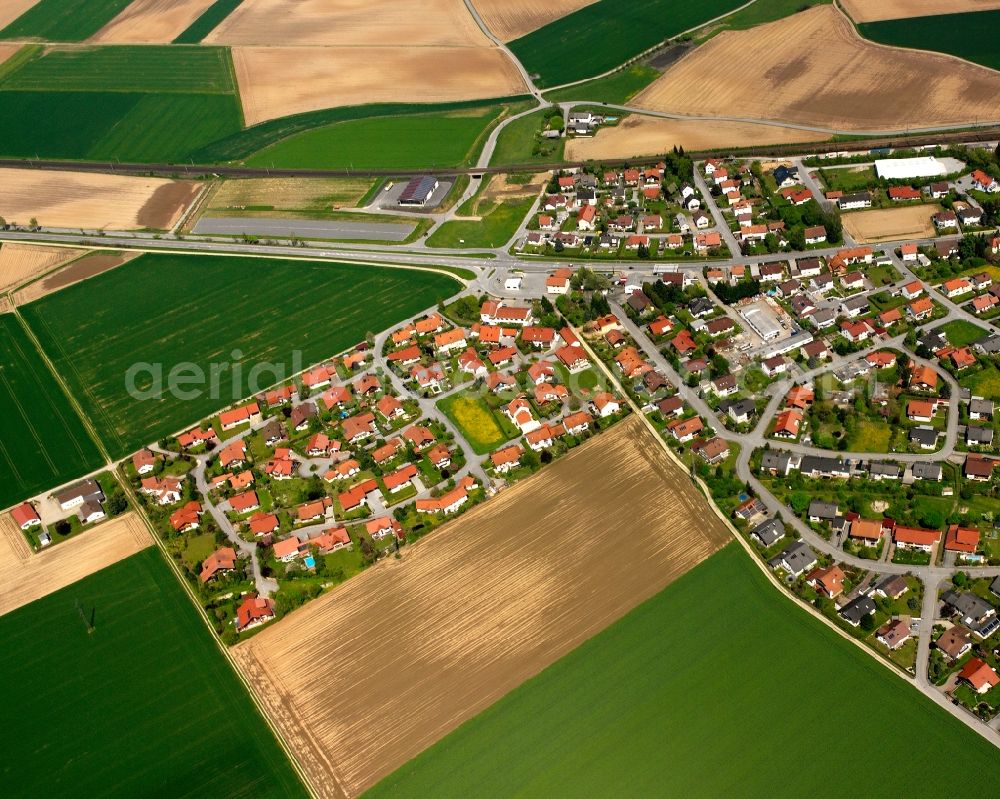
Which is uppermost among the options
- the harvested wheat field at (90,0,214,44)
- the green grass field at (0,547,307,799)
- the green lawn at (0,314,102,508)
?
the harvested wheat field at (90,0,214,44)

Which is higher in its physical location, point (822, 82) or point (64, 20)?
point (64, 20)

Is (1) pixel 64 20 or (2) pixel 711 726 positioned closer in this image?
(2) pixel 711 726

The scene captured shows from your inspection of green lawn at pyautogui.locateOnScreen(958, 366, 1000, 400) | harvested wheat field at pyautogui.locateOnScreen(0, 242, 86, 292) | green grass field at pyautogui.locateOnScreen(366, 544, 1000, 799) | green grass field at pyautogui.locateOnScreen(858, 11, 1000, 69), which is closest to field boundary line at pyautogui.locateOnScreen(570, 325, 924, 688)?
green grass field at pyautogui.locateOnScreen(366, 544, 1000, 799)

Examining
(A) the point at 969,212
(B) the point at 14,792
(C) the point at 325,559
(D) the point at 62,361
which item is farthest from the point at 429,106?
(B) the point at 14,792

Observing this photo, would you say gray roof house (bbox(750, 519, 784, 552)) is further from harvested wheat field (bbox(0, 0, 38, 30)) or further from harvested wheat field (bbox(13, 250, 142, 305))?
harvested wheat field (bbox(0, 0, 38, 30))

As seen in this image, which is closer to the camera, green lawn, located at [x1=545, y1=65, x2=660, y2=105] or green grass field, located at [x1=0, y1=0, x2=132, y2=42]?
green lawn, located at [x1=545, y1=65, x2=660, y2=105]

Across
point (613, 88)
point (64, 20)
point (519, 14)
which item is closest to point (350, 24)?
point (519, 14)

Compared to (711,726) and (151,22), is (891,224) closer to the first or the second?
(711,726)
